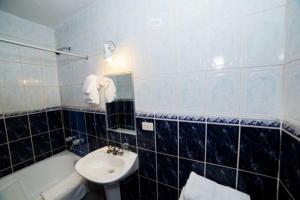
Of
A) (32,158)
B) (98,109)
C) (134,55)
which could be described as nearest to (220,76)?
(134,55)

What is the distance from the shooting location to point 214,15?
87 centimetres

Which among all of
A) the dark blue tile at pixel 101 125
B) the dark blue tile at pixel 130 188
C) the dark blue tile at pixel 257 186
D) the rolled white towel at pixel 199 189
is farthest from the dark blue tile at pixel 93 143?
the dark blue tile at pixel 257 186

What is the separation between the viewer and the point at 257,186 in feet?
2.78

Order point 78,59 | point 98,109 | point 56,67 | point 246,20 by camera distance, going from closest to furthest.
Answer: point 246,20 → point 98,109 → point 78,59 → point 56,67

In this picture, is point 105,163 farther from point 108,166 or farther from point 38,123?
point 38,123

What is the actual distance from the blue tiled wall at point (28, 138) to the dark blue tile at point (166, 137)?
5.81 feet

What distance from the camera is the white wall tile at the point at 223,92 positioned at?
0.84 metres

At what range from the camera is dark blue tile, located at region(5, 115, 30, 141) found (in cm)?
158

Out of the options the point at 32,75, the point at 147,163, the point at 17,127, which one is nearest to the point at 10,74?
the point at 32,75

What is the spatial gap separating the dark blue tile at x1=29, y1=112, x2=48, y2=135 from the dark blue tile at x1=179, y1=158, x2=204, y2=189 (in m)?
1.99

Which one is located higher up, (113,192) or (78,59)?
(78,59)

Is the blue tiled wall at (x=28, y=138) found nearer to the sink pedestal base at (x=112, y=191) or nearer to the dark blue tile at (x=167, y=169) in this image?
the sink pedestal base at (x=112, y=191)

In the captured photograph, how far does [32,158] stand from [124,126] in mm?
1470

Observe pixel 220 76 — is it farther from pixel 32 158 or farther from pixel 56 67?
pixel 32 158
